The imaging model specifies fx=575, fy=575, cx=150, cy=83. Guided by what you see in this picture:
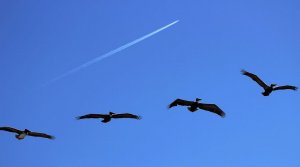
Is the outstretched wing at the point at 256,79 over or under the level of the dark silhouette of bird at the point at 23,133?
over

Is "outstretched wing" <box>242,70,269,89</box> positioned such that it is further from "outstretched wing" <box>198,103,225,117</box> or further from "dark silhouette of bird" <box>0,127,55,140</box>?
"dark silhouette of bird" <box>0,127,55,140</box>

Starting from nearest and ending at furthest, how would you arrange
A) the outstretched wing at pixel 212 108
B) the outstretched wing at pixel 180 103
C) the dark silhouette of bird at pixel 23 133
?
the outstretched wing at pixel 180 103 → the outstretched wing at pixel 212 108 → the dark silhouette of bird at pixel 23 133

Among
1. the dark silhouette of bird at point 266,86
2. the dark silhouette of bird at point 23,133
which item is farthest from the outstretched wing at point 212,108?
the dark silhouette of bird at point 23,133

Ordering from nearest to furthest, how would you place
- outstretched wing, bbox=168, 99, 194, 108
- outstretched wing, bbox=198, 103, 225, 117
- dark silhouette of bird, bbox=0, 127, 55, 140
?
outstretched wing, bbox=168, 99, 194, 108 < outstretched wing, bbox=198, 103, 225, 117 < dark silhouette of bird, bbox=0, 127, 55, 140

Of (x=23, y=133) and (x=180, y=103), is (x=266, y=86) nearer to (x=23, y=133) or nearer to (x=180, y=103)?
(x=180, y=103)

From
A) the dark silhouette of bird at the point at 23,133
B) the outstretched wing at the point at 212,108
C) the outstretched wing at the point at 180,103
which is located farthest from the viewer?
the dark silhouette of bird at the point at 23,133

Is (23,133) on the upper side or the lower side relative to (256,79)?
lower

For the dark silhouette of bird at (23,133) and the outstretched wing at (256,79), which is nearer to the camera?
the outstretched wing at (256,79)

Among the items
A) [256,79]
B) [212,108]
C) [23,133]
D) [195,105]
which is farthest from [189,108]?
[23,133]

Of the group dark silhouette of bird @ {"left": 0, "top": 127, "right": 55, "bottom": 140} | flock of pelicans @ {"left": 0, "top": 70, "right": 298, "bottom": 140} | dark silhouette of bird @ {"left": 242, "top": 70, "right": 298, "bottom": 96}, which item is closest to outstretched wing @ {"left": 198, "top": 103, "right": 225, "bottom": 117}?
flock of pelicans @ {"left": 0, "top": 70, "right": 298, "bottom": 140}

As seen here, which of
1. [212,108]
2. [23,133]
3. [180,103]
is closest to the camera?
[180,103]

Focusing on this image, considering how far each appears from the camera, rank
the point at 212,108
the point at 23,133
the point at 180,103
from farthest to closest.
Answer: the point at 23,133 → the point at 212,108 → the point at 180,103

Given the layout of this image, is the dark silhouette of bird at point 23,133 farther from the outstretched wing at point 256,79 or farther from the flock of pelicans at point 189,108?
the outstretched wing at point 256,79

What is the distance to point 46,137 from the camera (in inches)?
1578
